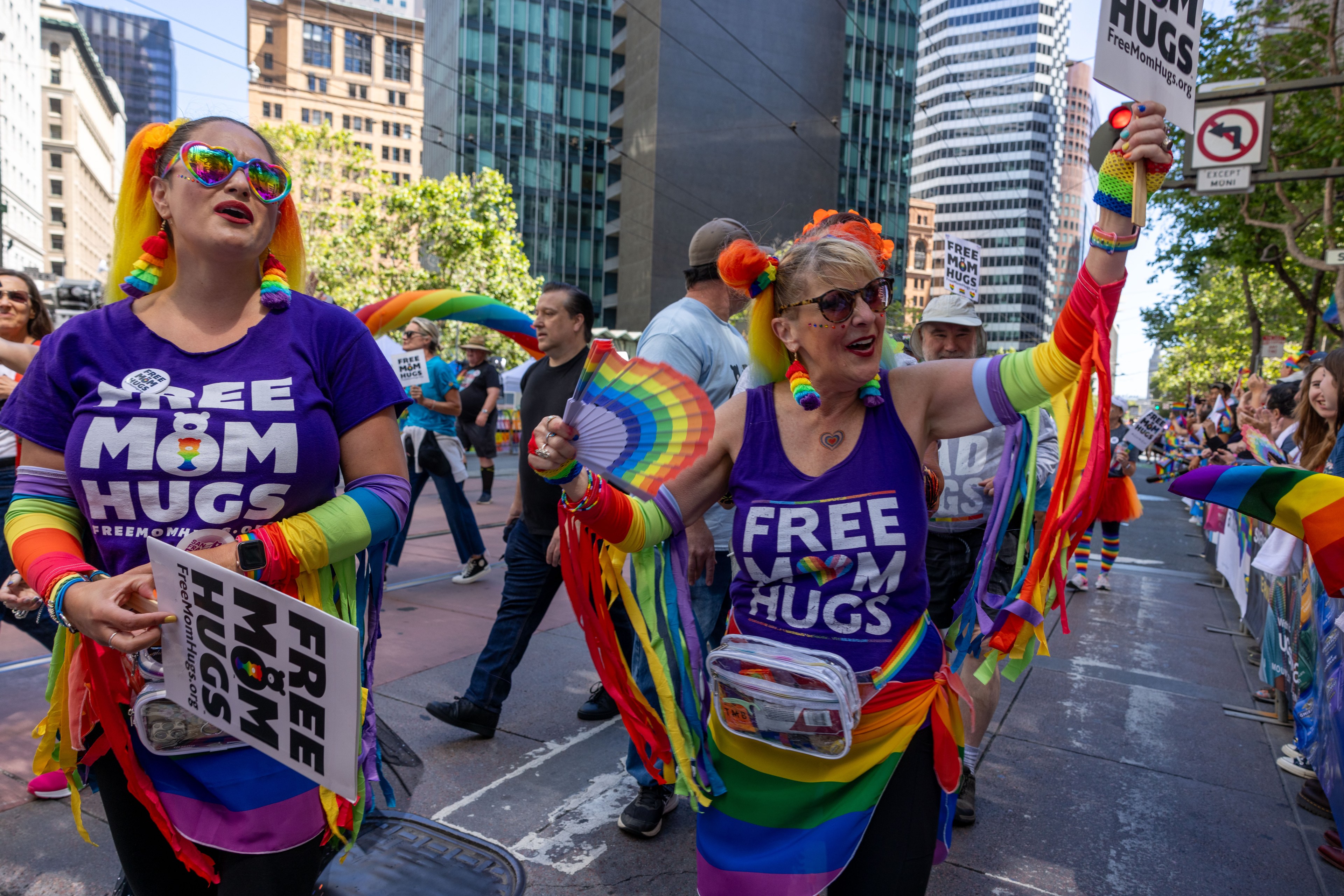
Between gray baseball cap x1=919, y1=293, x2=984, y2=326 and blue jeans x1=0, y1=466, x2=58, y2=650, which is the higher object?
gray baseball cap x1=919, y1=293, x2=984, y2=326

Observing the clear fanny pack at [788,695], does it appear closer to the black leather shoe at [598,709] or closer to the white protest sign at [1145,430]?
the black leather shoe at [598,709]

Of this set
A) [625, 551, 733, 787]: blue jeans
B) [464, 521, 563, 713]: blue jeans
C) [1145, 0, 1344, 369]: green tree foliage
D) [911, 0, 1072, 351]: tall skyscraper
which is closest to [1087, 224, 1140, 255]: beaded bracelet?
[625, 551, 733, 787]: blue jeans

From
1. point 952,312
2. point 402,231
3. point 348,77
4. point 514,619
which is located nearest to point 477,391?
point 514,619

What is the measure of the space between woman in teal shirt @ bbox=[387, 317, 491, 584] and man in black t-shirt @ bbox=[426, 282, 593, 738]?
8.89 ft

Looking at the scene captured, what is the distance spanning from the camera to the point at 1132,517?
25.4 ft

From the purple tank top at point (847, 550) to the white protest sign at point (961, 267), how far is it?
5.81 m

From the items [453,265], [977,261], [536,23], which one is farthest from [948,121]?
[977,261]

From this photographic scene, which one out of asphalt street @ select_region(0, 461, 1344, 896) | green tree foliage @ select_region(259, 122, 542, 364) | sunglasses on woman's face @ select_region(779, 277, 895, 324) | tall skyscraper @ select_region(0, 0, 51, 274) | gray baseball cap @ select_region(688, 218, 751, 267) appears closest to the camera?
sunglasses on woman's face @ select_region(779, 277, 895, 324)

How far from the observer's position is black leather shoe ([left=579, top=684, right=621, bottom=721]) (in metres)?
4.23

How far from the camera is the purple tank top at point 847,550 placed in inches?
73.3

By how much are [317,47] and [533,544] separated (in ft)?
378

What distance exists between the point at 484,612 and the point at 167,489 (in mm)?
4667

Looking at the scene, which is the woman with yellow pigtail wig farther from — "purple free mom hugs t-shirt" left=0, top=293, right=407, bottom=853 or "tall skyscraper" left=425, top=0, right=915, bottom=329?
"tall skyscraper" left=425, top=0, right=915, bottom=329

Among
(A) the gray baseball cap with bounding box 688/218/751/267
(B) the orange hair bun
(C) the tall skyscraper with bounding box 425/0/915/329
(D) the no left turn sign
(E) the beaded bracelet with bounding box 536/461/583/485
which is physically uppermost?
(C) the tall skyscraper with bounding box 425/0/915/329
